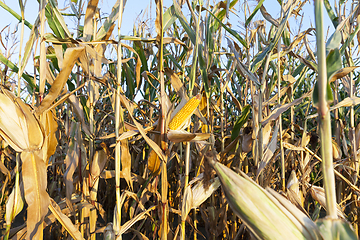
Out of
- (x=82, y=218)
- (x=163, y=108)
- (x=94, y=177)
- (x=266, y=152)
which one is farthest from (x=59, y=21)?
(x=266, y=152)

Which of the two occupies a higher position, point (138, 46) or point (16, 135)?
point (138, 46)

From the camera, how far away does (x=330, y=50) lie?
58 cm

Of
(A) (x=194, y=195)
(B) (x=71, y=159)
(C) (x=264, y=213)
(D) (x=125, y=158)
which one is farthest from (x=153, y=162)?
(C) (x=264, y=213)

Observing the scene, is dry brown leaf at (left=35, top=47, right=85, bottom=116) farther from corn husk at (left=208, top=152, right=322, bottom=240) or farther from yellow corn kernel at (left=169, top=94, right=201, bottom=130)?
corn husk at (left=208, top=152, right=322, bottom=240)

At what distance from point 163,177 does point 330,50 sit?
929 mm

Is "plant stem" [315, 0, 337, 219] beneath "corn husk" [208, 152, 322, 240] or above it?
above

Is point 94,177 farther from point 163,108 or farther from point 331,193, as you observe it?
point 331,193

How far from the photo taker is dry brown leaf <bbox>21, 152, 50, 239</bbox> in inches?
43.8

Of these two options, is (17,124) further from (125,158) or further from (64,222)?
(125,158)

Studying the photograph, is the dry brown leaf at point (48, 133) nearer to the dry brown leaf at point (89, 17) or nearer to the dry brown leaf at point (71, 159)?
the dry brown leaf at point (71, 159)

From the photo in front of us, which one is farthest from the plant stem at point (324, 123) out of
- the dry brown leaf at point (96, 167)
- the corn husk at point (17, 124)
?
the dry brown leaf at point (96, 167)

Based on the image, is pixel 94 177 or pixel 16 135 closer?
pixel 16 135

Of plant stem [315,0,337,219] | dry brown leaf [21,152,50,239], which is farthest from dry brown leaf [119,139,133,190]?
plant stem [315,0,337,219]

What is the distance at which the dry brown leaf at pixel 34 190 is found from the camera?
111 centimetres
